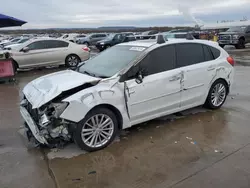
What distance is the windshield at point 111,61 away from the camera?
15.0ft

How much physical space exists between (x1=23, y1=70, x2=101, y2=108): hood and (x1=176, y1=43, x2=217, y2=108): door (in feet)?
5.85

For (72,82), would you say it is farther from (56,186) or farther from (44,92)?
(56,186)

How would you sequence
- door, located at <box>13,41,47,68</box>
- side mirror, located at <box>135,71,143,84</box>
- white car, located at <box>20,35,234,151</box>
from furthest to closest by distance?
door, located at <box>13,41,47,68</box>
side mirror, located at <box>135,71,143,84</box>
white car, located at <box>20,35,234,151</box>

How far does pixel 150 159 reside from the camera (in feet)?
12.5

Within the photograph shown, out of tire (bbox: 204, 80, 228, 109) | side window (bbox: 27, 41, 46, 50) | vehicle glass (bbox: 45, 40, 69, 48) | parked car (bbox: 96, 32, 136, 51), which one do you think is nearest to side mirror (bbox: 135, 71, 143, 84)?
tire (bbox: 204, 80, 228, 109)

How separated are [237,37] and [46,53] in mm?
15874

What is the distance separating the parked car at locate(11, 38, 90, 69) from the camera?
12.4 meters

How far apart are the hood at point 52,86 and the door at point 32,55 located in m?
8.28

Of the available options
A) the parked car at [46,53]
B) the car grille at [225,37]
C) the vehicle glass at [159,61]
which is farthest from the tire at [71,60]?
the car grille at [225,37]

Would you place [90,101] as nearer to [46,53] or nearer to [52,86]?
[52,86]

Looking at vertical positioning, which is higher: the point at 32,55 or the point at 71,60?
the point at 32,55

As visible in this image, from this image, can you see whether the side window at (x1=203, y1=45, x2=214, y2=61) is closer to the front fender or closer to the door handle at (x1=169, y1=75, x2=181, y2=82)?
the door handle at (x1=169, y1=75, x2=181, y2=82)

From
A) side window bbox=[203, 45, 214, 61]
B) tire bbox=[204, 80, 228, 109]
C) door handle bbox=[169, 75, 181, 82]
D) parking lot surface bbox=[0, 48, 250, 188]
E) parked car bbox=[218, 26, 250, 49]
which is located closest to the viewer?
parking lot surface bbox=[0, 48, 250, 188]

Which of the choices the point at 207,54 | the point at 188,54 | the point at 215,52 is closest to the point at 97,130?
the point at 188,54
